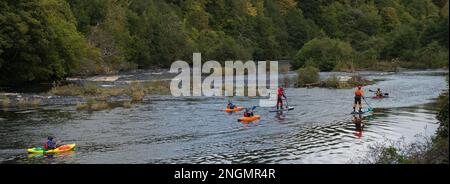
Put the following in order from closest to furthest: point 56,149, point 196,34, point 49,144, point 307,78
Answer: point 49,144
point 56,149
point 307,78
point 196,34

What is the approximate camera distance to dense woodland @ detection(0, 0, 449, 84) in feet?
238

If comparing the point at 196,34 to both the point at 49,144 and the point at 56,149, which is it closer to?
the point at 56,149

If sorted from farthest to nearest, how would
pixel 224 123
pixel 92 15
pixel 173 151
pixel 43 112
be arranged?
pixel 92 15, pixel 43 112, pixel 224 123, pixel 173 151

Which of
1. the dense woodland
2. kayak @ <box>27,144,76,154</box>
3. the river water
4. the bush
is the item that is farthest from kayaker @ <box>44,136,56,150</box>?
the bush

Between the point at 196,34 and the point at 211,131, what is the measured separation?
338 ft

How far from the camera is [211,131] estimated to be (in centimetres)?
3606

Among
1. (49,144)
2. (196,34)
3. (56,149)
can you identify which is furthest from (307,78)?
(196,34)

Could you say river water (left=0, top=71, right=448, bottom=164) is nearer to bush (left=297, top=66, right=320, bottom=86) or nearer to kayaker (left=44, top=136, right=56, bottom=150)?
kayaker (left=44, top=136, right=56, bottom=150)

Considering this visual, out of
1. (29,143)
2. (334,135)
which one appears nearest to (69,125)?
(29,143)

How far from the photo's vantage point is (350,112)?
43625 millimetres

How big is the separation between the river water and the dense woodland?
266 inches

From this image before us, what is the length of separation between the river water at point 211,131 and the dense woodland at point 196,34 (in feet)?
22.1

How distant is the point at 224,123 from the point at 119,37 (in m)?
77.8
